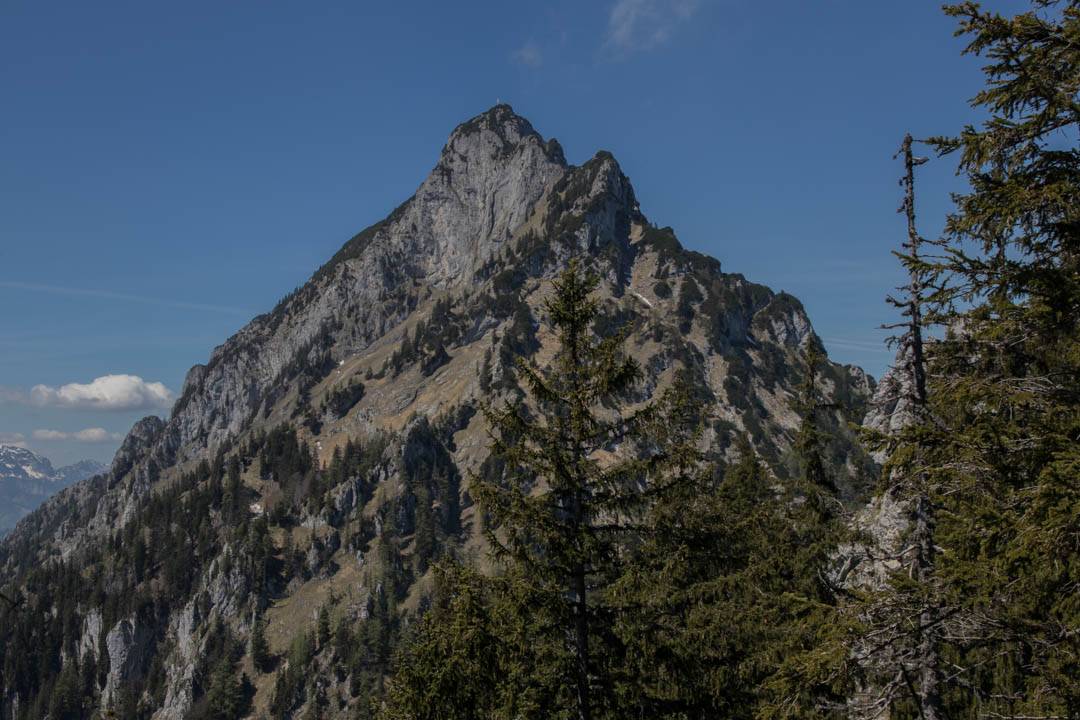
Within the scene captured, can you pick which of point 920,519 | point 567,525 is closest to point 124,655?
point 567,525

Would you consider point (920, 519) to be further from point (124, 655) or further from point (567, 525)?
point (124, 655)

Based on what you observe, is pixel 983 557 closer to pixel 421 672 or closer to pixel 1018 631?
pixel 1018 631

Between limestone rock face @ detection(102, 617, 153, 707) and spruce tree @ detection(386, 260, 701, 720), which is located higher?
spruce tree @ detection(386, 260, 701, 720)

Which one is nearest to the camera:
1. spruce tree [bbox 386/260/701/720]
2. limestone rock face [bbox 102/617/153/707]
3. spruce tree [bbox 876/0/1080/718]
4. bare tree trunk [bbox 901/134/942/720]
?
spruce tree [bbox 876/0/1080/718]

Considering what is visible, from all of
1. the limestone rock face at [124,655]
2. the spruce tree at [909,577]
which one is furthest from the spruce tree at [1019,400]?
the limestone rock face at [124,655]

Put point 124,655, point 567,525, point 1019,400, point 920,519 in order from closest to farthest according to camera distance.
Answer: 1. point 1019,400
2. point 920,519
3. point 567,525
4. point 124,655

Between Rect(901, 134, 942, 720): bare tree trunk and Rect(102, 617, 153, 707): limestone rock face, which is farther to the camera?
Rect(102, 617, 153, 707): limestone rock face

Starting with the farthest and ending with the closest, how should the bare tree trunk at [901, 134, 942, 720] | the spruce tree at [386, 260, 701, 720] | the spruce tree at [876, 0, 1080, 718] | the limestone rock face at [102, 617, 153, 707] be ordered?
the limestone rock face at [102, 617, 153, 707] < the spruce tree at [386, 260, 701, 720] < the bare tree trunk at [901, 134, 942, 720] < the spruce tree at [876, 0, 1080, 718]

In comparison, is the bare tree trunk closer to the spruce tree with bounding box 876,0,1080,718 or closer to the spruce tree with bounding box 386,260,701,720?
the spruce tree with bounding box 876,0,1080,718

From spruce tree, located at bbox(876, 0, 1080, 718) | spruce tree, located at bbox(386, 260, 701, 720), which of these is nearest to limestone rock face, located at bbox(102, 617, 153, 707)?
spruce tree, located at bbox(386, 260, 701, 720)

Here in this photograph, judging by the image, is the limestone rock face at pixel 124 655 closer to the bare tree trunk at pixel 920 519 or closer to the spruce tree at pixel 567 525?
the spruce tree at pixel 567 525

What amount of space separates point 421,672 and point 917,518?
14372mm

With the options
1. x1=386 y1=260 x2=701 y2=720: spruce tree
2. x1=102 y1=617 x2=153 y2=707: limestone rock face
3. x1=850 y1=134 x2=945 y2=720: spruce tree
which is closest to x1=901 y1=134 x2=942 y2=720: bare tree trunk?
x1=850 y1=134 x2=945 y2=720: spruce tree

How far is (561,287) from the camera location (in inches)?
587
